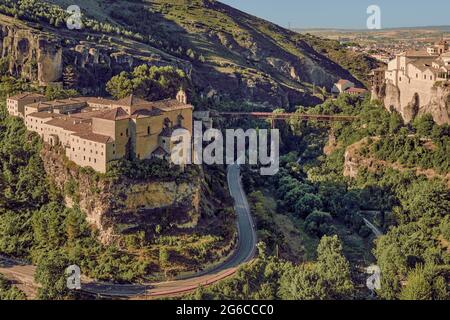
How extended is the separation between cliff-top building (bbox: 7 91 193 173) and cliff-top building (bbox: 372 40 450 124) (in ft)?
90.7

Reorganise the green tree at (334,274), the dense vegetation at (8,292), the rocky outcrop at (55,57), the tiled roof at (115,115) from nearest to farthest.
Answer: the dense vegetation at (8,292) → the green tree at (334,274) → the tiled roof at (115,115) → the rocky outcrop at (55,57)

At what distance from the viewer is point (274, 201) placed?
183ft

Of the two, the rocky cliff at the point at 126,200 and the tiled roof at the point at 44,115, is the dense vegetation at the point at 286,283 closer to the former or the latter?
the rocky cliff at the point at 126,200

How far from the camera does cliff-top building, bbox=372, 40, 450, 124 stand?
199ft

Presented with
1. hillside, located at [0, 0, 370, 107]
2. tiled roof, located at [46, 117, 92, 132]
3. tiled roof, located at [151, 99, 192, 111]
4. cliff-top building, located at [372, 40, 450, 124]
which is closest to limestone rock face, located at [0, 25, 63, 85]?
hillside, located at [0, 0, 370, 107]

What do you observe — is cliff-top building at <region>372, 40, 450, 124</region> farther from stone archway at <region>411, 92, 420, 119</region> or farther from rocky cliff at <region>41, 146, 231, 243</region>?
rocky cliff at <region>41, 146, 231, 243</region>

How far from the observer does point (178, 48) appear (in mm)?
95688

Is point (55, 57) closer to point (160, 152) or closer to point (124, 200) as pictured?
point (160, 152)

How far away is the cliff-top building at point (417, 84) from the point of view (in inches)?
2383

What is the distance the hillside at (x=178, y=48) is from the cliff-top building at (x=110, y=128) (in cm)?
1657
